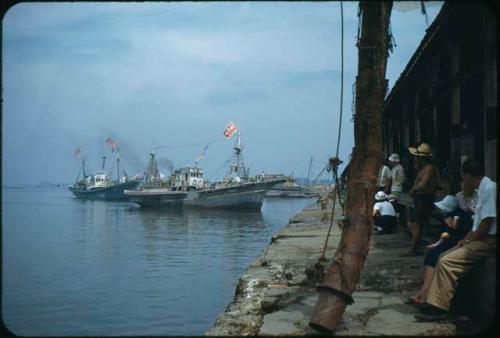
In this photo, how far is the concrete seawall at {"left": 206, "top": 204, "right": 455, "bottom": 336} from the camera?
4.88m

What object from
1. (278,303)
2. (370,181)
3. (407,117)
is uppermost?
(407,117)

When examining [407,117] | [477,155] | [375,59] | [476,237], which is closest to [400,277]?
[477,155]

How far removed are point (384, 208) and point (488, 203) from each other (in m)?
6.49

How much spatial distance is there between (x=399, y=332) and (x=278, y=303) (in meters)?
1.62

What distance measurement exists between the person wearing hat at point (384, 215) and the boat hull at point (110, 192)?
2940 inches

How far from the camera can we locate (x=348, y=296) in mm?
4656

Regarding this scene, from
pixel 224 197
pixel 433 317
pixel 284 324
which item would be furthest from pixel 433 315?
pixel 224 197

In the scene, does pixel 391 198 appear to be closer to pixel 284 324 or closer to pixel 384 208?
pixel 384 208

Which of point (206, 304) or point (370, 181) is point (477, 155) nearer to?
point (370, 181)

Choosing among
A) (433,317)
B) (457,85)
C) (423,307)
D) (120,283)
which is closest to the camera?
(433,317)

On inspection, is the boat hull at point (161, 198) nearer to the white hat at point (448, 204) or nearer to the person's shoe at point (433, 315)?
the white hat at point (448, 204)

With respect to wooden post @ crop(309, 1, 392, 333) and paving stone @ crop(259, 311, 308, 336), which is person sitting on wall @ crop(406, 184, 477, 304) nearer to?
wooden post @ crop(309, 1, 392, 333)

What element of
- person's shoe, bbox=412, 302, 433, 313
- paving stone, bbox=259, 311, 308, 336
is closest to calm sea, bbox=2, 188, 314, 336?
paving stone, bbox=259, 311, 308, 336

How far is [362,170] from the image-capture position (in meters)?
4.74
